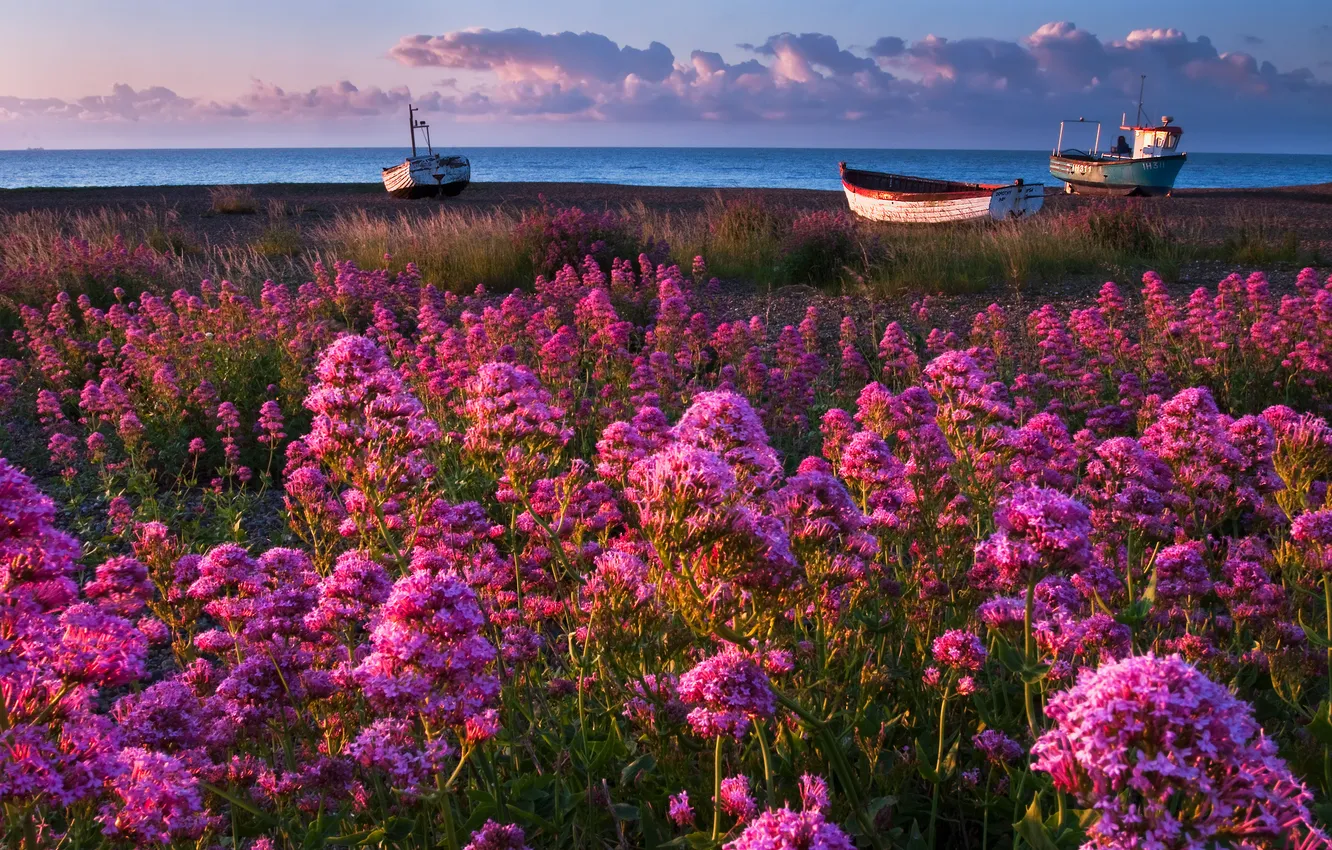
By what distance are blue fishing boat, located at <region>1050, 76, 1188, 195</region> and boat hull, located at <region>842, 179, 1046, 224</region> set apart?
23227 mm

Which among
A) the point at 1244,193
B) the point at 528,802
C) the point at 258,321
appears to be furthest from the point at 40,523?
the point at 1244,193

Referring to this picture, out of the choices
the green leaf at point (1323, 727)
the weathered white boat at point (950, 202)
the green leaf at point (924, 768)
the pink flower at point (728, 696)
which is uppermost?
the weathered white boat at point (950, 202)

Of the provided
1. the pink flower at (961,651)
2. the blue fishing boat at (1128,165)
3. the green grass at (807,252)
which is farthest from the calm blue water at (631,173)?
the pink flower at (961,651)

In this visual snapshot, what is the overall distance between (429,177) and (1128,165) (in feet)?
114

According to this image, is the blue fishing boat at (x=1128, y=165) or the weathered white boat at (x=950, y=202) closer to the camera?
the weathered white boat at (x=950, y=202)

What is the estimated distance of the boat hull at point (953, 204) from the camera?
2484 cm

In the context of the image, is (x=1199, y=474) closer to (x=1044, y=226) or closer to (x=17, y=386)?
(x=17, y=386)

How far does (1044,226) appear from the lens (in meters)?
17.9

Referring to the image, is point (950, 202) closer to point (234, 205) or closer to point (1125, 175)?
point (234, 205)

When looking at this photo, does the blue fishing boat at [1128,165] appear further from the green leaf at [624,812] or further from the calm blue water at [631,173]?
the green leaf at [624,812]

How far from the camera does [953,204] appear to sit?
25.8 meters

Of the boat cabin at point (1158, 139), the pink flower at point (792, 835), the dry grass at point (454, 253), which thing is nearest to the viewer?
the pink flower at point (792, 835)

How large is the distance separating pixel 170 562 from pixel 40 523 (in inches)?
65.9

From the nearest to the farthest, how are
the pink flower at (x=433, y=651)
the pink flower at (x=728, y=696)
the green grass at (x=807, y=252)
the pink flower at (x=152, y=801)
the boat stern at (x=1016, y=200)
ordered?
the pink flower at (x=152, y=801), the pink flower at (x=433, y=651), the pink flower at (x=728, y=696), the green grass at (x=807, y=252), the boat stern at (x=1016, y=200)
